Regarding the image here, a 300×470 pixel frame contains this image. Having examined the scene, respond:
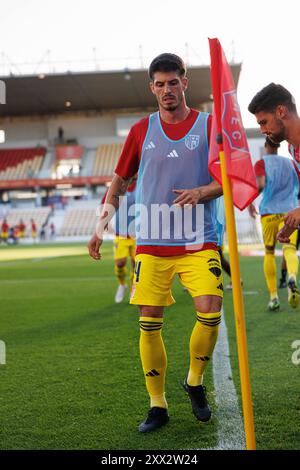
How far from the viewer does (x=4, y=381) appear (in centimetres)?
356

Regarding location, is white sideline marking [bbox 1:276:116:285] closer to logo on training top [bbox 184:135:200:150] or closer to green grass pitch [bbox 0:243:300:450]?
green grass pitch [bbox 0:243:300:450]

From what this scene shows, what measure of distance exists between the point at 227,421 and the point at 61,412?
0.96 meters

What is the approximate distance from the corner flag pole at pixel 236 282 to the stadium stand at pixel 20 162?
38830 mm

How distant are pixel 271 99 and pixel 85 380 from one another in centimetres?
222

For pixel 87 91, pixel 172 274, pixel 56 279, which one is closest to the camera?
pixel 172 274

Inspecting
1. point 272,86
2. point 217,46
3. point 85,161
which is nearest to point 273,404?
point 272,86

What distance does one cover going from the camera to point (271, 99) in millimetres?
2637

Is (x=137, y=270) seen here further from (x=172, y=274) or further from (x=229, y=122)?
(x=229, y=122)

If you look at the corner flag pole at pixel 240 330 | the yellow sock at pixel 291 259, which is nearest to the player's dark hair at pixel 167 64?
the corner flag pole at pixel 240 330

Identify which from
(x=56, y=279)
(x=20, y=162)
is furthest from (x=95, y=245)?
(x=20, y=162)

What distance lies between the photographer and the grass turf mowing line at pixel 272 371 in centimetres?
250

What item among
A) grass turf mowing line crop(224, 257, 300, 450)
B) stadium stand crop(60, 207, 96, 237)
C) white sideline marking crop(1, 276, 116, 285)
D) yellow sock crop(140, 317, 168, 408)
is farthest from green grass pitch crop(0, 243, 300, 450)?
stadium stand crop(60, 207, 96, 237)

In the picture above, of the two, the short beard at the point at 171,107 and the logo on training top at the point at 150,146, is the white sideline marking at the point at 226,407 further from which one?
the short beard at the point at 171,107

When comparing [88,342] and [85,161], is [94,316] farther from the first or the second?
[85,161]
